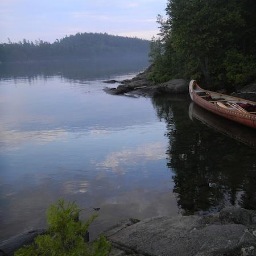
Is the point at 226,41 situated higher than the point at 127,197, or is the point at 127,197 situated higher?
the point at 226,41

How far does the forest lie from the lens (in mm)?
37469

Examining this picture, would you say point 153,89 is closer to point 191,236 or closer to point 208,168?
point 208,168

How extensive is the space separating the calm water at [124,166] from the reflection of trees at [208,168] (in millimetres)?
36

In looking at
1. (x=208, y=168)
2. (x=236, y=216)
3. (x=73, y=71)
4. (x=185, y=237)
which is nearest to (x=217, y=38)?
(x=208, y=168)

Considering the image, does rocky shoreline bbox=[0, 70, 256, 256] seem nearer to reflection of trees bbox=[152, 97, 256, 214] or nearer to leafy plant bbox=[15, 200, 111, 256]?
reflection of trees bbox=[152, 97, 256, 214]

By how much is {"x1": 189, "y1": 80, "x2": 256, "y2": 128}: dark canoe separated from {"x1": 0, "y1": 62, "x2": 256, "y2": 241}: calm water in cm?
71

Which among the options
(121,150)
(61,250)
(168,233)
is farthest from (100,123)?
(61,250)

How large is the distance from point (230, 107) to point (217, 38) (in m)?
14.6

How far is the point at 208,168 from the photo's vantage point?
16000 millimetres

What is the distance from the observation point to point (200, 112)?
99.1 ft

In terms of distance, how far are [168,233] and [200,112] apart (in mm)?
22574

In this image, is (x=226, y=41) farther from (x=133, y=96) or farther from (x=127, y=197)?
(x=127, y=197)

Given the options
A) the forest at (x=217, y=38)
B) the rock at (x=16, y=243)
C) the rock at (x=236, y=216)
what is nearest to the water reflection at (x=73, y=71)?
A: the forest at (x=217, y=38)

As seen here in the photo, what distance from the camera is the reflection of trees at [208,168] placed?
12469 millimetres
